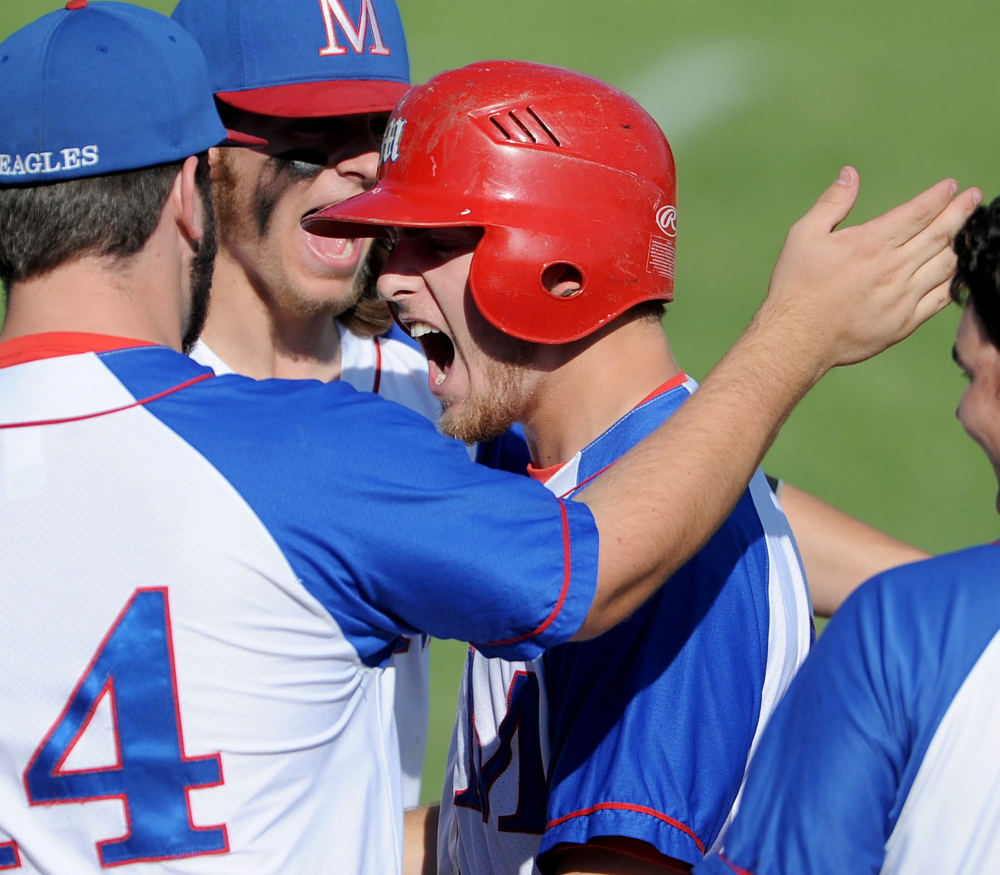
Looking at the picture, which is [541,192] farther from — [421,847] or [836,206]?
[421,847]

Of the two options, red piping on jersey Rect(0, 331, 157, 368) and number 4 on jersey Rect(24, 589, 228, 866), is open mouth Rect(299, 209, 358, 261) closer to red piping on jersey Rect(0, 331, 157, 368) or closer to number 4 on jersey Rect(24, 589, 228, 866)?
red piping on jersey Rect(0, 331, 157, 368)

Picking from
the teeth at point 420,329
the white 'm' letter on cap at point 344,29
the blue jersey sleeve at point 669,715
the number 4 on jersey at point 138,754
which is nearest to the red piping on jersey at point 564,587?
the blue jersey sleeve at point 669,715

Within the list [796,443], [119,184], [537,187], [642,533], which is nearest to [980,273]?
[642,533]

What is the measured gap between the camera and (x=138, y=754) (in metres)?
2.01

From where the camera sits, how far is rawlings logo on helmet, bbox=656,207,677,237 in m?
2.79

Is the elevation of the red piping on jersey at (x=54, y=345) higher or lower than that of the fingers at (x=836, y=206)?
lower

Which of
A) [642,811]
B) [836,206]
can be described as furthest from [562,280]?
[642,811]

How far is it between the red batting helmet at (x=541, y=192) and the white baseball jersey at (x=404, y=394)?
102 centimetres

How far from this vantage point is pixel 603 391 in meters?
2.76

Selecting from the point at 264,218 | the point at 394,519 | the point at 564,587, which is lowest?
the point at 564,587

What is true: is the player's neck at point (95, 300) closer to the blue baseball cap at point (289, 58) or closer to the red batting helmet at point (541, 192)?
the red batting helmet at point (541, 192)

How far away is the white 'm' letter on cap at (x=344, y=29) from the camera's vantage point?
3779 mm

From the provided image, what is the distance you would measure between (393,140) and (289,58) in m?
1.05

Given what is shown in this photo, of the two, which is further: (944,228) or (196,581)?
(944,228)
